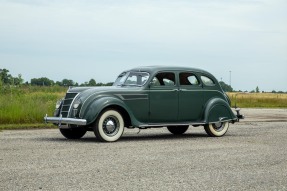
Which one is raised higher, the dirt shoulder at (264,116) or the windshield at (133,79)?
the windshield at (133,79)

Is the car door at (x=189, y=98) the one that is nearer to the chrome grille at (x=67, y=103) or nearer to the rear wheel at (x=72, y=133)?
the rear wheel at (x=72, y=133)

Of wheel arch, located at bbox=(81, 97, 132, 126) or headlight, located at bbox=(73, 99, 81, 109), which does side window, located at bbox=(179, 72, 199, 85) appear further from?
headlight, located at bbox=(73, 99, 81, 109)

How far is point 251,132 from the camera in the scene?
18.1m

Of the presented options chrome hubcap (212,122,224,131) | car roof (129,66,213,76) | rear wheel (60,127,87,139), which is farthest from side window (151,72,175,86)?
rear wheel (60,127,87,139)

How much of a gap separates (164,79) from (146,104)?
97 centimetres

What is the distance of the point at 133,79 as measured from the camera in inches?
601

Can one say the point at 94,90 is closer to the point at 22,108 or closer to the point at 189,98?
the point at 189,98

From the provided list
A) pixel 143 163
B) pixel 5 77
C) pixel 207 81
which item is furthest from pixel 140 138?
pixel 5 77

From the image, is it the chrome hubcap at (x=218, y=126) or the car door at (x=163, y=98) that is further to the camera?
the chrome hubcap at (x=218, y=126)

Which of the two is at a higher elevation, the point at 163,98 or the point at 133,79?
the point at 133,79

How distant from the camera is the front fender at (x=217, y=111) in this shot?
51.4 ft

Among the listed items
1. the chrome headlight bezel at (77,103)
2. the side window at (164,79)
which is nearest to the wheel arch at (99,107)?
the chrome headlight bezel at (77,103)

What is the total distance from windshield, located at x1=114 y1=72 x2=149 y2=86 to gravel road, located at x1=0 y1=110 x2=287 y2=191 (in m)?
1.45

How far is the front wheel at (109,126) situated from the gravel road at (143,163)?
0.26 metres
